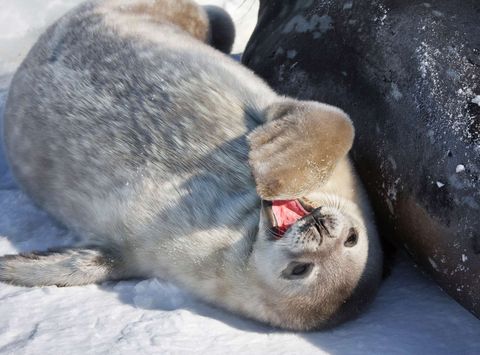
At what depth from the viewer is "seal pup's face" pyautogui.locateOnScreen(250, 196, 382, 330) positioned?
8.48 feet

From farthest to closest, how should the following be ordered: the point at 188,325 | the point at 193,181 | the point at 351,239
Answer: the point at 193,181 → the point at 351,239 → the point at 188,325

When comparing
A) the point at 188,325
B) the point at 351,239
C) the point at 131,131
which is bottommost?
the point at 188,325

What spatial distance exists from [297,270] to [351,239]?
0.68 feet

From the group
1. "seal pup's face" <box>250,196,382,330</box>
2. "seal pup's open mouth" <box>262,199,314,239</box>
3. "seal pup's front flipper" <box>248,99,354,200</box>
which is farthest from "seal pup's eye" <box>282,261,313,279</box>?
"seal pup's front flipper" <box>248,99,354,200</box>

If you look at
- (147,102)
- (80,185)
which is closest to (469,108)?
(147,102)

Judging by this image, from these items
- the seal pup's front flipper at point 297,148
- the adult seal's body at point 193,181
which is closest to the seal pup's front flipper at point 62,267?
the adult seal's body at point 193,181

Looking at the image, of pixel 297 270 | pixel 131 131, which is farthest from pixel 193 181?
pixel 297 270

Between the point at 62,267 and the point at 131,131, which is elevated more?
the point at 131,131

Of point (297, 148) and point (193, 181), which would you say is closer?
point (297, 148)

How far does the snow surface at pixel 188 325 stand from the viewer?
2473 millimetres

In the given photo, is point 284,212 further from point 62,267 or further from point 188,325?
point 62,267

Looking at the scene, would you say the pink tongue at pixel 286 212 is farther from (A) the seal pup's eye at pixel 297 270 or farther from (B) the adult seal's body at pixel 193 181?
(A) the seal pup's eye at pixel 297 270

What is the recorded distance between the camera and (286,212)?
8.93 feet

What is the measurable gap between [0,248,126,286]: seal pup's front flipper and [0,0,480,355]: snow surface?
0.11ft
